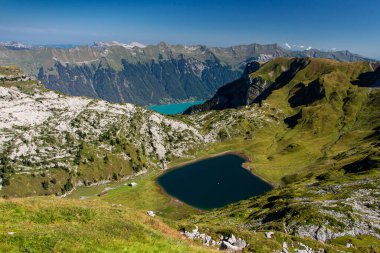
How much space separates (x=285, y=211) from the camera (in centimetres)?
10944

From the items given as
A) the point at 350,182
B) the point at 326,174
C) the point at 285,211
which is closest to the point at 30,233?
the point at 285,211

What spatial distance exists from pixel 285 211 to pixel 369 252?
1367 inches

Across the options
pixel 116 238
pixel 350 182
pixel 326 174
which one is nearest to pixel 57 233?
pixel 116 238

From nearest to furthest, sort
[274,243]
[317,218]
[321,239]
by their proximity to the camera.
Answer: [274,243], [321,239], [317,218]

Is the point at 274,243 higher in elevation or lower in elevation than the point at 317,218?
higher

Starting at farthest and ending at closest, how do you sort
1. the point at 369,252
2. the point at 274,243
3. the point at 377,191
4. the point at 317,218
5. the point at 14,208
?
the point at 377,191, the point at 317,218, the point at 369,252, the point at 274,243, the point at 14,208

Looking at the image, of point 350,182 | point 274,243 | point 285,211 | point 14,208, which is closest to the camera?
point 14,208

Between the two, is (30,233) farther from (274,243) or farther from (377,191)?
(377,191)

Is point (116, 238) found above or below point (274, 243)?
above

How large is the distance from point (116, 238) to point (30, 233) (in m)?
8.77

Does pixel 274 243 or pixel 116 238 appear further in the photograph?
pixel 274 243

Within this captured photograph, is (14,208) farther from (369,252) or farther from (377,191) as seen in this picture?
(377,191)

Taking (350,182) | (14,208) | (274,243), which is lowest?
(350,182)

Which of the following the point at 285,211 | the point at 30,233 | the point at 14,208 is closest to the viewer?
the point at 30,233
